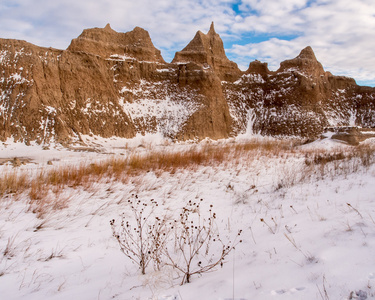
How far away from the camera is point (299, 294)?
1267mm

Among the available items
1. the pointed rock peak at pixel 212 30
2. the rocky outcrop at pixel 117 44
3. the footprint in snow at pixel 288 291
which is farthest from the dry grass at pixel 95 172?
the pointed rock peak at pixel 212 30

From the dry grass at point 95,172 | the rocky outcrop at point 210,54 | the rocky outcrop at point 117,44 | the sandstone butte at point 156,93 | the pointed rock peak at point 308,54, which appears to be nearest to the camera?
the dry grass at point 95,172

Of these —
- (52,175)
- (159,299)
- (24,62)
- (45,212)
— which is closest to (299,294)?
(159,299)

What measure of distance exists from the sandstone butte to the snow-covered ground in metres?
16.2

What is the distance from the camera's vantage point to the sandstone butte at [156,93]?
18844mm

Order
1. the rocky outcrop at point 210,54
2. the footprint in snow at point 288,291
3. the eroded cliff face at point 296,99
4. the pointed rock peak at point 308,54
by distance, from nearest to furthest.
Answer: the footprint in snow at point 288,291 → the eroded cliff face at point 296,99 → the rocky outcrop at point 210,54 → the pointed rock peak at point 308,54

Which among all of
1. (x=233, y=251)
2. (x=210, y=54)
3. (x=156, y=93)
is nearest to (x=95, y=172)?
(x=233, y=251)

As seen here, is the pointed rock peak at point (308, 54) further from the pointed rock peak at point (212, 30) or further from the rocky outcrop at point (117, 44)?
the rocky outcrop at point (117, 44)

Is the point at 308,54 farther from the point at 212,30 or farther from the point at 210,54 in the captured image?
the point at 212,30

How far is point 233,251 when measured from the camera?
2.27 m

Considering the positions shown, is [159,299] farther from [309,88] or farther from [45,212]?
[309,88]

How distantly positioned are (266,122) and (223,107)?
8201 millimetres

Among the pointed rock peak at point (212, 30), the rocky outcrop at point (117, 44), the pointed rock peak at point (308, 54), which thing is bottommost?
the rocky outcrop at point (117, 44)

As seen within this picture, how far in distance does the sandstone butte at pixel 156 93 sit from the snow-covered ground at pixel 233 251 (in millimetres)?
16239
